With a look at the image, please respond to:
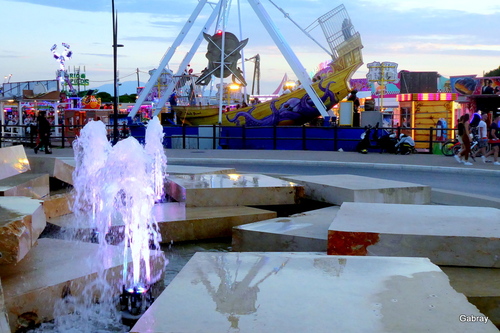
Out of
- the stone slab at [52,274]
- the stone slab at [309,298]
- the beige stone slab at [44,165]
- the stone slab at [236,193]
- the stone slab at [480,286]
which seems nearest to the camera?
the stone slab at [309,298]

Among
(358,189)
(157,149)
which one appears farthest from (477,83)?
(358,189)

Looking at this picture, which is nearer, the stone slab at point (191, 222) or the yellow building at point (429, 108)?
the stone slab at point (191, 222)

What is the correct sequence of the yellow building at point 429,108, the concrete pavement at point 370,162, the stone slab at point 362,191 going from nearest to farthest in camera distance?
the stone slab at point 362,191 → the concrete pavement at point 370,162 → the yellow building at point 429,108

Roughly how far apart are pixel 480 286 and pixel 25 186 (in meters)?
5.13

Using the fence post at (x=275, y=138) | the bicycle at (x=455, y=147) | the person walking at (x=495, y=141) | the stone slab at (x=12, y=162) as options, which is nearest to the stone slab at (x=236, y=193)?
the stone slab at (x=12, y=162)

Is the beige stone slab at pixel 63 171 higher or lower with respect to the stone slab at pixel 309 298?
higher

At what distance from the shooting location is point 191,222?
261 inches

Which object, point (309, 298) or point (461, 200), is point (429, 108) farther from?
point (309, 298)

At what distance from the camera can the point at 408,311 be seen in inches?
108

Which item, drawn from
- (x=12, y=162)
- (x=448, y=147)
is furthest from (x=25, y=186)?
(x=448, y=147)

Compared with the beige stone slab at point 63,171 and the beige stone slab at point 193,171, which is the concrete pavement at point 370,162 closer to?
the beige stone slab at point 193,171

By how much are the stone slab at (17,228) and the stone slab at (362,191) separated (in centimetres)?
406

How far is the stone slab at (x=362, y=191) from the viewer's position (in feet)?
24.6

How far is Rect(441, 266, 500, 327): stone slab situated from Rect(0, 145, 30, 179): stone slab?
Result: 210 inches
